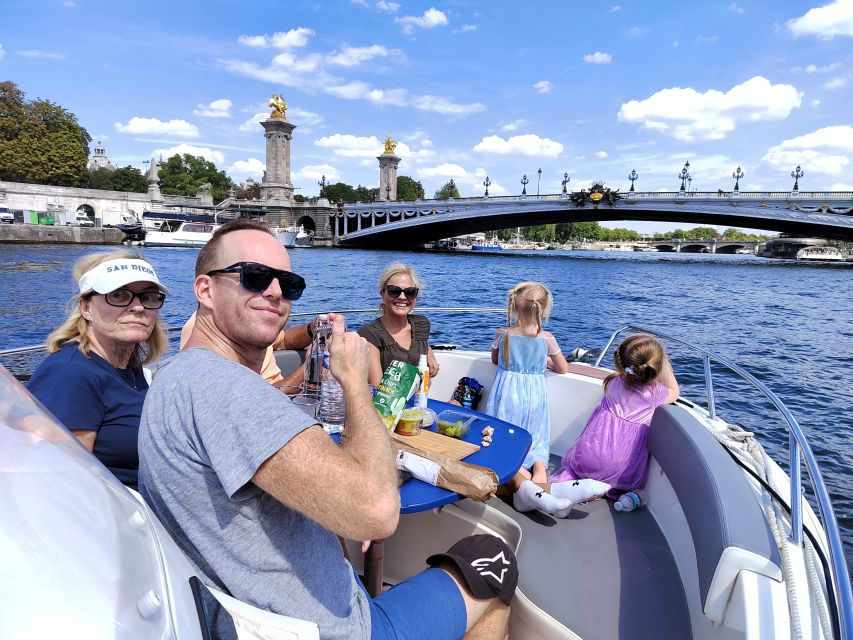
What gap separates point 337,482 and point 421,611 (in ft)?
1.96

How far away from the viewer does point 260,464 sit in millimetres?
897

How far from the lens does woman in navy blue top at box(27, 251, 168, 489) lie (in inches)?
65.1

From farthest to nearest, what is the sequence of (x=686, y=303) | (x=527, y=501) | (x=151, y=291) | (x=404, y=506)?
1. (x=686, y=303)
2. (x=527, y=501)
3. (x=151, y=291)
4. (x=404, y=506)

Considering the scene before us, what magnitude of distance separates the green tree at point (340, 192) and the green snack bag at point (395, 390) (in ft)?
274

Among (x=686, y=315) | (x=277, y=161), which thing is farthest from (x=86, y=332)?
(x=277, y=161)

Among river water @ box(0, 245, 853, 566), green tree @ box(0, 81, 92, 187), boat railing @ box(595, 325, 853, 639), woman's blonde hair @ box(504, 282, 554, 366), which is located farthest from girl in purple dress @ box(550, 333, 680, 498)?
green tree @ box(0, 81, 92, 187)

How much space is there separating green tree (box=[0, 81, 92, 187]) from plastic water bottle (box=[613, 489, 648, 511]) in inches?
2161

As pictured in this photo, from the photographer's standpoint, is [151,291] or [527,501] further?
[527,501]

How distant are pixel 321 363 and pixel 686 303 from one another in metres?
20.2

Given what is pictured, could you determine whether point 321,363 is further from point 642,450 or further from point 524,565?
point 642,450

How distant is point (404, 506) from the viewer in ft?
5.05

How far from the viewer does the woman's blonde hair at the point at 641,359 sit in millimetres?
2752

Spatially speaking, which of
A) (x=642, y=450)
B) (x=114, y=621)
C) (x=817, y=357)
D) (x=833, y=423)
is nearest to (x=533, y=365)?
(x=642, y=450)

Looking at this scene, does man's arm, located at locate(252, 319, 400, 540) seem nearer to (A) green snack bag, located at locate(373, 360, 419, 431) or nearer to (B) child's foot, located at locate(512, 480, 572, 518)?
(A) green snack bag, located at locate(373, 360, 419, 431)
